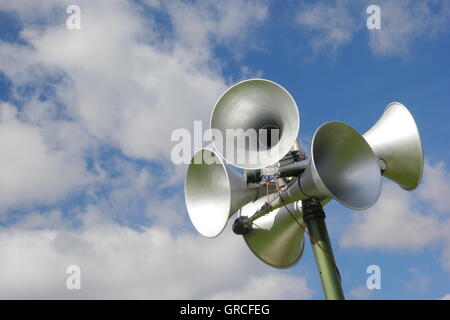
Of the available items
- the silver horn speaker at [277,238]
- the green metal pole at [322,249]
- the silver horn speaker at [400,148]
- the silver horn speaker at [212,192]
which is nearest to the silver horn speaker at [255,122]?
the silver horn speaker at [212,192]

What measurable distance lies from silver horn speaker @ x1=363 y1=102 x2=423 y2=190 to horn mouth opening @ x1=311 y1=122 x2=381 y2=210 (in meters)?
1.58

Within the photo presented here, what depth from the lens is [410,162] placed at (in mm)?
8664

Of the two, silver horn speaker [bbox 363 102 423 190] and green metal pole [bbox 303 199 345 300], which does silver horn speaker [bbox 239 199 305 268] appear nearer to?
green metal pole [bbox 303 199 345 300]

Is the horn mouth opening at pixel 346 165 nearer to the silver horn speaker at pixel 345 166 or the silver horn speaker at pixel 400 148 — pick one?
the silver horn speaker at pixel 345 166

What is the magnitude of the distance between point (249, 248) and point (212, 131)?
3.18m

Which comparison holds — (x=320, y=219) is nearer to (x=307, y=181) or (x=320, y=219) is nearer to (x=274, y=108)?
(x=307, y=181)

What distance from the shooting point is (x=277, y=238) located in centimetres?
994

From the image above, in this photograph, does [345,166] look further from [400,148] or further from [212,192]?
[212,192]

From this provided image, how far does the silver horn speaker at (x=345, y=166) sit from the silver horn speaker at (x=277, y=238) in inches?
89.3

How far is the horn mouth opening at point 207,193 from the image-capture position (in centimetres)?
882

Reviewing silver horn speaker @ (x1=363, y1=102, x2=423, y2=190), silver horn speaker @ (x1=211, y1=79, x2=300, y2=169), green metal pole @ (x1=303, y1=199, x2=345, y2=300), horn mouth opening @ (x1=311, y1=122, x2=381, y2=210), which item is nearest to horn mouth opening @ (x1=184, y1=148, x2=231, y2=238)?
silver horn speaker @ (x1=211, y1=79, x2=300, y2=169)

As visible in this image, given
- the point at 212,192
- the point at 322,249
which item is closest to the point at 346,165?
the point at 322,249
